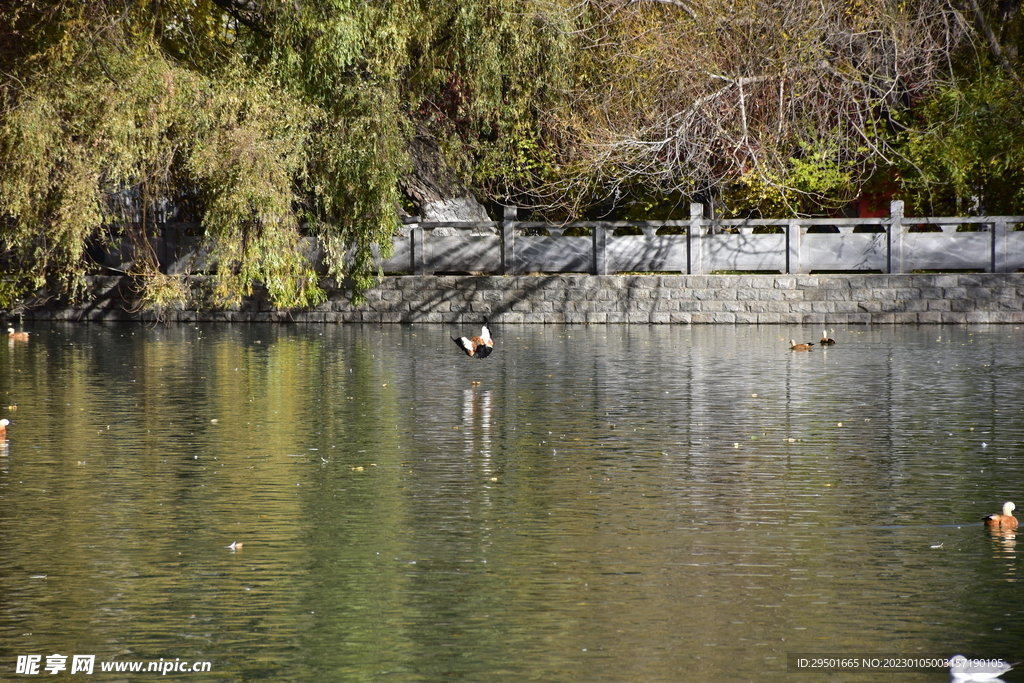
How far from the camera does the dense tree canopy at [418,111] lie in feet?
78.8

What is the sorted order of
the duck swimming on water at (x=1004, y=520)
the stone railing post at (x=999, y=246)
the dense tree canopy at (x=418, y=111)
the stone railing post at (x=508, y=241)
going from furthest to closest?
the stone railing post at (x=508, y=241), the stone railing post at (x=999, y=246), the dense tree canopy at (x=418, y=111), the duck swimming on water at (x=1004, y=520)

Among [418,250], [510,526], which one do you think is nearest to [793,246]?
[418,250]

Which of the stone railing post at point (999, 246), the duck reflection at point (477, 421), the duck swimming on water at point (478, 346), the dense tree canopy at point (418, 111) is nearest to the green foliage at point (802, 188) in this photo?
the dense tree canopy at point (418, 111)

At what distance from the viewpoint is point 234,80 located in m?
25.0

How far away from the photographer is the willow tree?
23703 millimetres

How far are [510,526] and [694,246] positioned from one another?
22.2 m

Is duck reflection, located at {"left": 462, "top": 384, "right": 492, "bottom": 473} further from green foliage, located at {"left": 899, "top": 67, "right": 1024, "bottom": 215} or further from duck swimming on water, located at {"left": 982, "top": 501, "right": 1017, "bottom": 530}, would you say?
green foliage, located at {"left": 899, "top": 67, "right": 1024, "bottom": 215}

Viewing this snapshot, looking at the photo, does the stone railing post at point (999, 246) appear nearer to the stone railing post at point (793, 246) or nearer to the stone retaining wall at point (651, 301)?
the stone retaining wall at point (651, 301)

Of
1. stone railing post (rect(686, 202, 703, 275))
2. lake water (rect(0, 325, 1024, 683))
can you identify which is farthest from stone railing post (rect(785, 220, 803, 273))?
lake water (rect(0, 325, 1024, 683))

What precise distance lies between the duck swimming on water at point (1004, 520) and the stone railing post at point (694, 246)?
2203 centimetres

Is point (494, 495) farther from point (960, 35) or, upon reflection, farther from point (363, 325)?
point (960, 35)

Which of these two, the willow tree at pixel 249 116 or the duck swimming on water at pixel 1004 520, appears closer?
the duck swimming on water at pixel 1004 520

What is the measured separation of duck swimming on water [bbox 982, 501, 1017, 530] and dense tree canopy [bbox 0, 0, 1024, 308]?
59.7ft

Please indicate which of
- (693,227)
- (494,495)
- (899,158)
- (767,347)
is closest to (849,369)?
(767,347)
